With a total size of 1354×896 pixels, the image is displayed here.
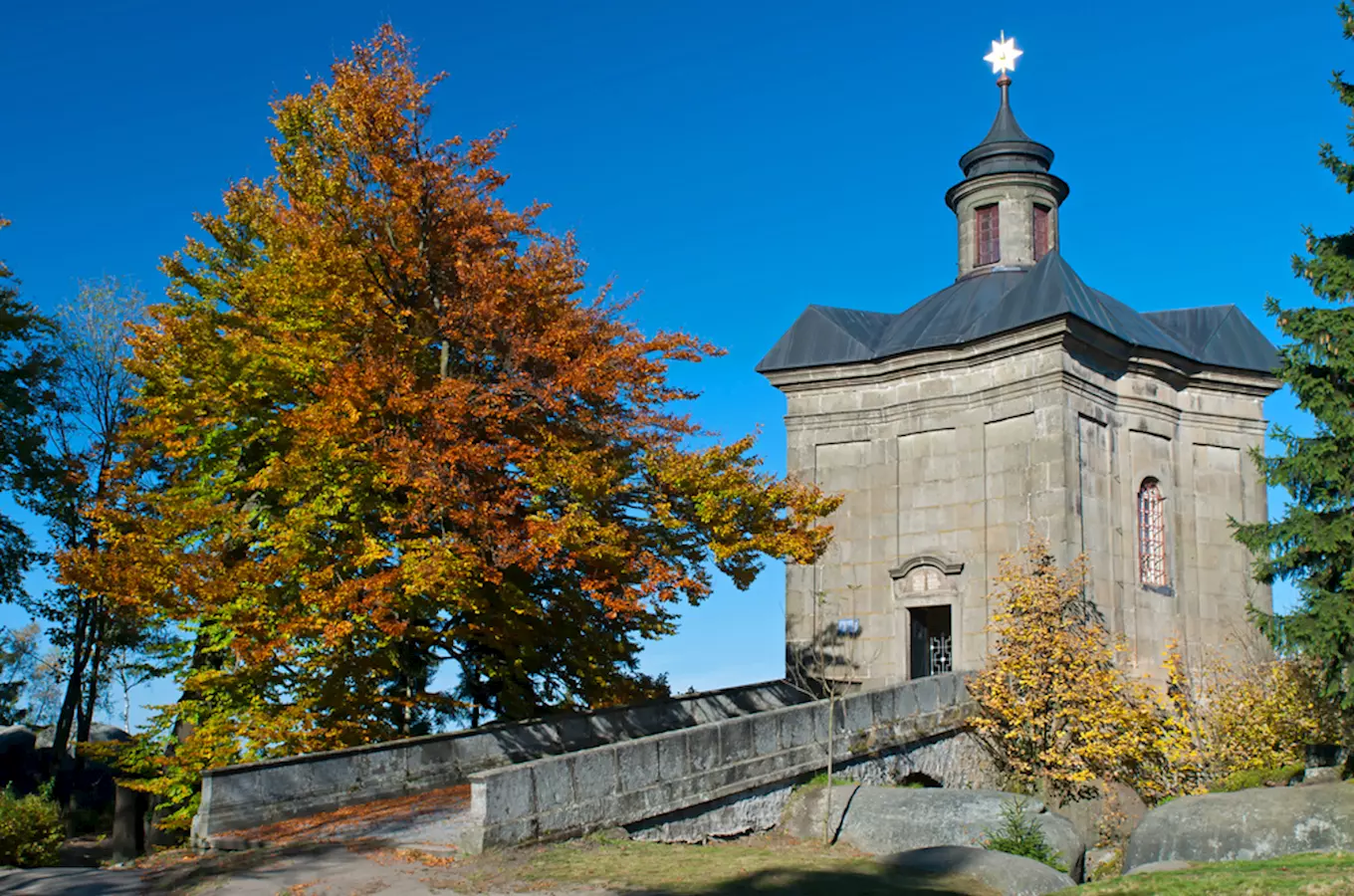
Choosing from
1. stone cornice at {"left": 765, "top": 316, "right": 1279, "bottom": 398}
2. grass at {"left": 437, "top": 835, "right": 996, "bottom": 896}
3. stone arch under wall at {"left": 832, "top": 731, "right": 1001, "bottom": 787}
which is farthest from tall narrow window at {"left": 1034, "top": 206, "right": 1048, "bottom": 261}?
grass at {"left": 437, "top": 835, "right": 996, "bottom": 896}

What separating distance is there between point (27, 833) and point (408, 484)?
21.1ft

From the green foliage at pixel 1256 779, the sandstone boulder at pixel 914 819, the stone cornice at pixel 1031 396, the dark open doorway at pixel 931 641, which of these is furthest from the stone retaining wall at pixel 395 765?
the green foliage at pixel 1256 779

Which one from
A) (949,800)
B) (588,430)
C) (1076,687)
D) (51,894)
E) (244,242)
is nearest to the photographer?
(51,894)

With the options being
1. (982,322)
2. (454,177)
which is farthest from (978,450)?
(454,177)

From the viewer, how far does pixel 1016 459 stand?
23922 millimetres

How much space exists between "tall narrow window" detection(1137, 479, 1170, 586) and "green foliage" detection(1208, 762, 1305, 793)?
15.6 feet

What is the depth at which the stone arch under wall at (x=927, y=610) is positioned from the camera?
A: 24.2 meters

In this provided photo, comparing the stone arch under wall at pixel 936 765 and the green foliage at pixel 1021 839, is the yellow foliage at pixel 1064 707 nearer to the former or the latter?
the stone arch under wall at pixel 936 765

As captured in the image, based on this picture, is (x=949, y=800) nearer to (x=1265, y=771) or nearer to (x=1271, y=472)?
(x=1271, y=472)

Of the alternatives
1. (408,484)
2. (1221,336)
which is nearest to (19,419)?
(408,484)

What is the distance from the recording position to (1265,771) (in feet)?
68.5

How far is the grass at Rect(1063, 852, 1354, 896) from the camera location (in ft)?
34.1

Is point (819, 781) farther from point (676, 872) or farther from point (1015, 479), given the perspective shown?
point (1015, 479)

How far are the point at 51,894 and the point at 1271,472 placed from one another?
1614 centimetres
